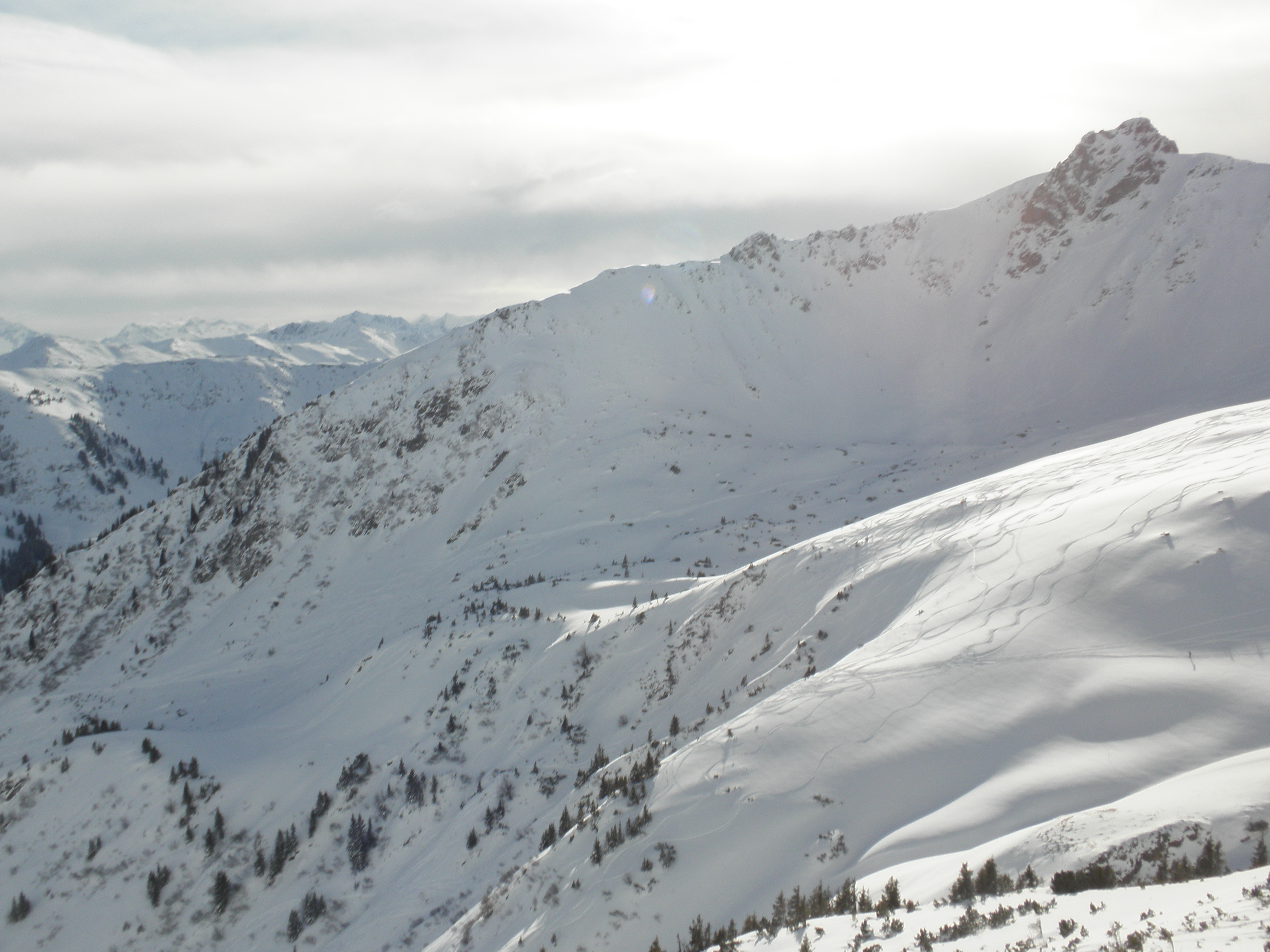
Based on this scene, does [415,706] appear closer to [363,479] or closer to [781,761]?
[781,761]

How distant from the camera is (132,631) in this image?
50562 millimetres

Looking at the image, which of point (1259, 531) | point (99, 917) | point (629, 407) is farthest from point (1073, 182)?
point (99, 917)

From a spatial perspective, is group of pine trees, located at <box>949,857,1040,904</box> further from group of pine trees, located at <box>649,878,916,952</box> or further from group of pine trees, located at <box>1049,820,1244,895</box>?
group of pine trees, located at <box>649,878,916,952</box>

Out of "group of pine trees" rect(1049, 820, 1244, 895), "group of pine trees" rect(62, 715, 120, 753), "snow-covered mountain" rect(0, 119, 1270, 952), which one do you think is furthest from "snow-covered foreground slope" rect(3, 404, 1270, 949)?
"group of pine trees" rect(62, 715, 120, 753)

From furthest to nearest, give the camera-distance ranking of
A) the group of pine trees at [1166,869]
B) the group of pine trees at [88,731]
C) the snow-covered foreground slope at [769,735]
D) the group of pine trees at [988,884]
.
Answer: the group of pine trees at [88,731] → the snow-covered foreground slope at [769,735] → the group of pine trees at [988,884] → the group of pine trees at [1166,869]

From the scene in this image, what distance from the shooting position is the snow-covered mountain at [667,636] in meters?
10.6

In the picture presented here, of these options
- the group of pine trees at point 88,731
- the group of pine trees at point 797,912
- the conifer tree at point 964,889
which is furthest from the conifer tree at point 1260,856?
the group of pine trees at point 88,731

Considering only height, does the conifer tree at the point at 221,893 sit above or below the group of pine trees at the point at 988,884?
below

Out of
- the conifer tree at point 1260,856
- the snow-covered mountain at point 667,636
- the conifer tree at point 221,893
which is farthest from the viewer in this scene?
the conifer tree at point 221,893

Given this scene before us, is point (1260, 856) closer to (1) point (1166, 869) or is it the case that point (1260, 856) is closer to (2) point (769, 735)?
(1) point (1166, 869)

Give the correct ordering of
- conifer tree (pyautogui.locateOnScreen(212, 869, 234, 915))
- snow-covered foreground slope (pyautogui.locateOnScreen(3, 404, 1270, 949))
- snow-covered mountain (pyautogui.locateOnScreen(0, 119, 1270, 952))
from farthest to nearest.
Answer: conifer tree (pyautogui.locateOnScreen(212, 869, 234, 915)) → snow-covered mountain (pyautogui.locateOnScreen(0, 119, 1270, 952)) → snow-covered foreground slope (pyautogui.locateOnScreen(3, 404, 1270, 949))

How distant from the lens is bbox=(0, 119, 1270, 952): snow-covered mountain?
416 inches

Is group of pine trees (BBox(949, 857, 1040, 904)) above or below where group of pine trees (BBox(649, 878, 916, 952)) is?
above

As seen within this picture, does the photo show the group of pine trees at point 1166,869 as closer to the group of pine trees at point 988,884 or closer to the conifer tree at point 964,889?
the group of pine trees at point 988,884
